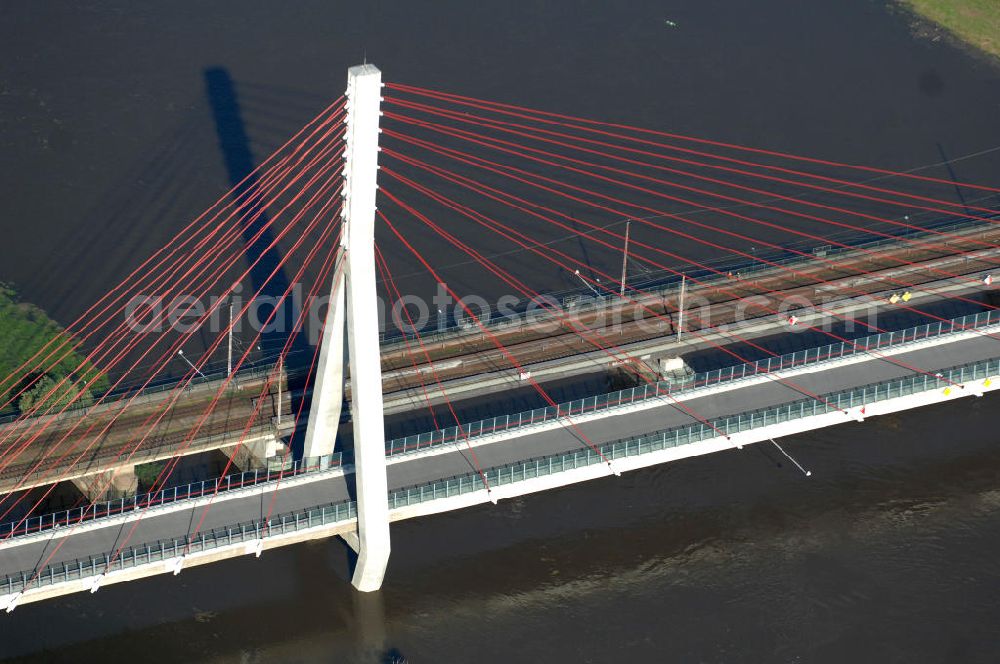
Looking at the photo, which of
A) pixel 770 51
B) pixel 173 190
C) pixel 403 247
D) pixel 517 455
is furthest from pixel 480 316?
pixel 770 51

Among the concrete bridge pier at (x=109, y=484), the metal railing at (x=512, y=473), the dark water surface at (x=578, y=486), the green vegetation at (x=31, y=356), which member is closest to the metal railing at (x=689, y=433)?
the metal railing at (x=512, y=473)

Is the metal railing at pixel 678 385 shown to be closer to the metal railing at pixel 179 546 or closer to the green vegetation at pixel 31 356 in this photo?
the metal railing at pixel 179 546

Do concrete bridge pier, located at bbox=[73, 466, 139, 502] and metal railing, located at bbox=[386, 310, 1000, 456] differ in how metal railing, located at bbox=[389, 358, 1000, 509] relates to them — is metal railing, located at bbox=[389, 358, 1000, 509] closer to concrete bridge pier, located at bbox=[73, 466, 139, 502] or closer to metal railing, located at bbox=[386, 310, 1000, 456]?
metal railing, located at bbox=[386, 310, 1000, 456]

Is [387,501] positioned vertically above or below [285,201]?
below

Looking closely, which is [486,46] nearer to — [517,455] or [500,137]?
[500,137]

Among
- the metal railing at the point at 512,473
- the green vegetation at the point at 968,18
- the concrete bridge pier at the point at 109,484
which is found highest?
the green vegetation at the point at 968,18
